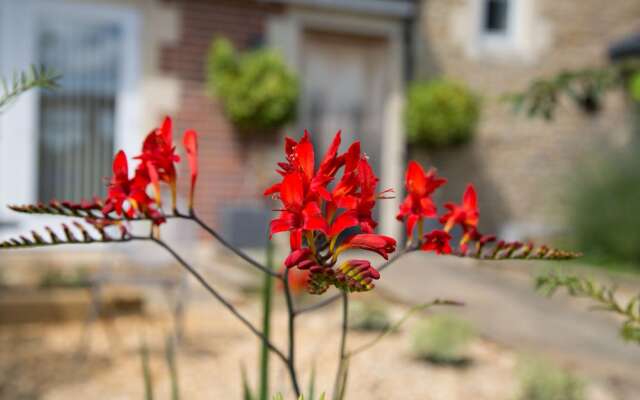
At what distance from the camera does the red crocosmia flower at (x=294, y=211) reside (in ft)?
3.12

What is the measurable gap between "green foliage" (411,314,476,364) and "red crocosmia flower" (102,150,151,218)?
310 cm

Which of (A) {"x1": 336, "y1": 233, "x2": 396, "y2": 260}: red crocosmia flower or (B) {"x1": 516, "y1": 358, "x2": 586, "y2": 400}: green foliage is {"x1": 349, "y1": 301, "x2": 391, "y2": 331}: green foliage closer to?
(B) {"x1": 516, "y1": 358, "x2": 586, "y2": 400}: green foliage

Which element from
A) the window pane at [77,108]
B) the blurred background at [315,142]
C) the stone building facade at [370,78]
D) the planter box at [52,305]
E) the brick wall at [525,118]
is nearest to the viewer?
the blurred background at [315,142]

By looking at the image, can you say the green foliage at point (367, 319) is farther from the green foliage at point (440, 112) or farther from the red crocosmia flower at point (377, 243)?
the red crocosmia flower at point (377, 243)

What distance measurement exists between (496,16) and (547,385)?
6.99 meters

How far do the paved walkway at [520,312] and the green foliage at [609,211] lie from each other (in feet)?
3.78

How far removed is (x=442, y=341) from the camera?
404 cm

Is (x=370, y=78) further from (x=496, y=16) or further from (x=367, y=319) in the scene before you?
(x=367, y=319)

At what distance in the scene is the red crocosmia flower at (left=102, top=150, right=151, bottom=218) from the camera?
116 centimetres

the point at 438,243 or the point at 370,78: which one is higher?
the point at 370,78

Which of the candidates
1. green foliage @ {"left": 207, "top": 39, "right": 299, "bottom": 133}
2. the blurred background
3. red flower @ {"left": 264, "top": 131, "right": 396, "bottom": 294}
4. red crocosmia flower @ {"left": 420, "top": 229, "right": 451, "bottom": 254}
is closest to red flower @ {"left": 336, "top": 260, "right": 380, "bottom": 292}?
red flower @ {"left": 264, "top": 131, "right": 396, "bottom": 294}

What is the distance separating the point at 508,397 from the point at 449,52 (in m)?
5.96

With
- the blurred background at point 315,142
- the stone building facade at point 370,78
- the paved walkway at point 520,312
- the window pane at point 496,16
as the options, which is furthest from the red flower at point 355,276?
the window pane at point 496,16

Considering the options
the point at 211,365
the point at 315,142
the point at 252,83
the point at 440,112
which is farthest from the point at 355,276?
the point at 315,142
